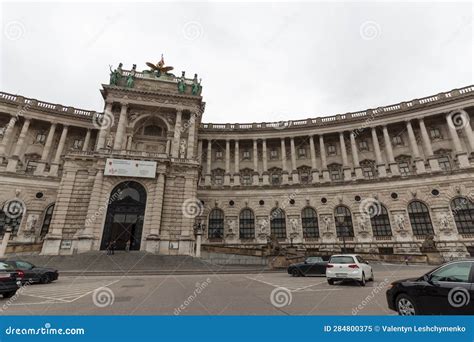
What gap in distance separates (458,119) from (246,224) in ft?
115

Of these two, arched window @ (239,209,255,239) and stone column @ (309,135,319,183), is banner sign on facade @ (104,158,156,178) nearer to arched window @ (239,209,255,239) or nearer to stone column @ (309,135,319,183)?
arched window @ (239,209,255,239)

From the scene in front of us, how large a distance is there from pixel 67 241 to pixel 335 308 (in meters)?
28.1

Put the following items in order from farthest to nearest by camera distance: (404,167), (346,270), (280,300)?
1. (404,167)
2. (346,270)
3. (280,300)

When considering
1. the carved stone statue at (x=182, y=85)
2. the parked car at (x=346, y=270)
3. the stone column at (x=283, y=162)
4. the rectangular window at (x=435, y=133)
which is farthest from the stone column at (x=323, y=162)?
the parked car at (x=346, y=270)

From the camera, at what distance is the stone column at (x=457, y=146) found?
31028mm

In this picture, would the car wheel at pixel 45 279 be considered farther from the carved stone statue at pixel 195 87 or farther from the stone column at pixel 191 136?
the carved stone statue at pixel 195 87

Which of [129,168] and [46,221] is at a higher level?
[129,168]

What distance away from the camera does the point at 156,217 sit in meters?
27.5

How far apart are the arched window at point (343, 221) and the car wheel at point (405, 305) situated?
2790cm

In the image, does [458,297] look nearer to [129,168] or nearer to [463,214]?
[129,168]

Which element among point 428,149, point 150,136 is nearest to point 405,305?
point 150,136

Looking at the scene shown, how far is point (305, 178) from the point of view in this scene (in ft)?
133

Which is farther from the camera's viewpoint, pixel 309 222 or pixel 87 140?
pixel 87 140

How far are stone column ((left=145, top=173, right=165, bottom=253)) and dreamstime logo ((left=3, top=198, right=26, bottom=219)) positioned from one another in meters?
19.0
